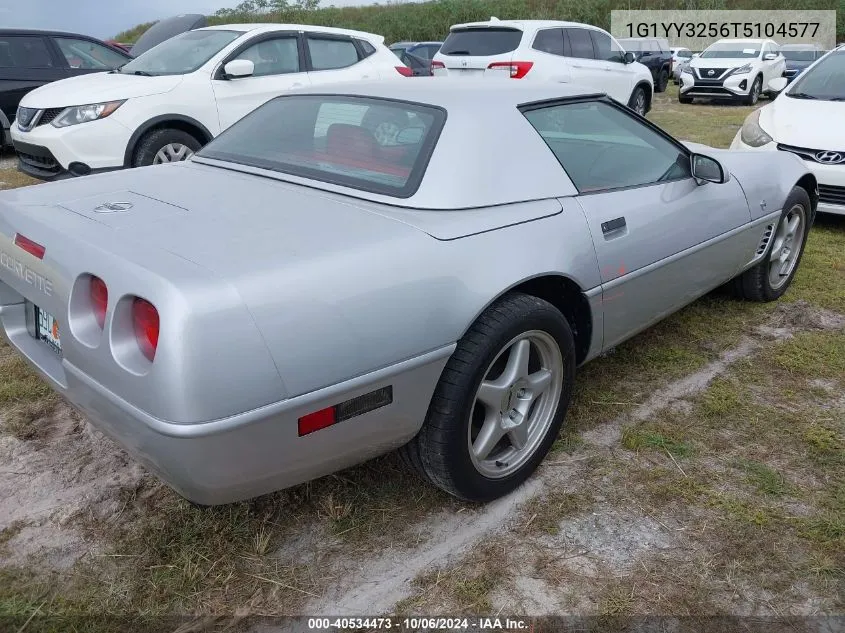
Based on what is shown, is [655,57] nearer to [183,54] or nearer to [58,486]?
[183,54]

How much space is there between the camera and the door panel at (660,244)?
279cm

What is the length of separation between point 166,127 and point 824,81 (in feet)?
18.9

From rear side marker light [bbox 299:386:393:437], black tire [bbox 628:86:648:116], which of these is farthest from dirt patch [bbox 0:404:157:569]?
black tire [bbox 628:86:648:116]

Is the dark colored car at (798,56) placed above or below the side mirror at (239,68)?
below

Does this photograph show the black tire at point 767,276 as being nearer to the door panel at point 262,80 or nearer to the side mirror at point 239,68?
the door panel at point 262,80

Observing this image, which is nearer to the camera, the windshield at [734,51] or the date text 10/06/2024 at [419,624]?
the date text 10/06/2024 at [419,624]

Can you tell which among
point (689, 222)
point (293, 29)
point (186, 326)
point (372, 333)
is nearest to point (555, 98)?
point (689, 222)

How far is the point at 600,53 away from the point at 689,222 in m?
8.56

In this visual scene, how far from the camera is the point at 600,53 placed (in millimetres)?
10891

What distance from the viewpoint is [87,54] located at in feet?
29.7

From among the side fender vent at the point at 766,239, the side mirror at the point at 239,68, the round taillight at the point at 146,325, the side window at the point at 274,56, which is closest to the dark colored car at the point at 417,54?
the side window at the point at 274,56

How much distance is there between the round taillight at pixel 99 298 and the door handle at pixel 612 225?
5.71 ft

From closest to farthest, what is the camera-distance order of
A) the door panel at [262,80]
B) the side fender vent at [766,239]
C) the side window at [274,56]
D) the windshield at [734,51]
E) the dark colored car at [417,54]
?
the side fender vent at [766,239] → the door panel at [262,80] → the side window at [274,56] → the dark colored car at [417,54] → the windshield at [734,51]

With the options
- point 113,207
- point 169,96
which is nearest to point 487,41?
point 169,96
